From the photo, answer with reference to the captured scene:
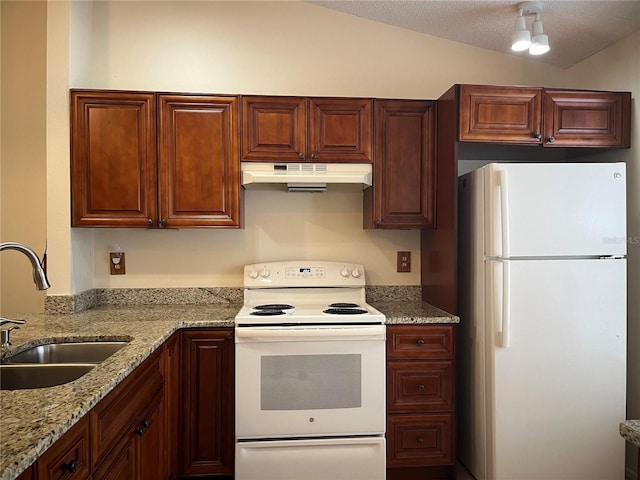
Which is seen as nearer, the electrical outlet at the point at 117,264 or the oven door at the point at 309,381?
the oven door at the point at 309,381

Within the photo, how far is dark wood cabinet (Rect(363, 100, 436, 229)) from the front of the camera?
2477mm

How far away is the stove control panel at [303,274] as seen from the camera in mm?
2621

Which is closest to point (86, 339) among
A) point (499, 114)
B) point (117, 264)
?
point (117, 264)

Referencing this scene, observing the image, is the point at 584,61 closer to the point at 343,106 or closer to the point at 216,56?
the point at 343,106

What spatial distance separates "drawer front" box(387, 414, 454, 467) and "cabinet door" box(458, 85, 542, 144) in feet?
5.04

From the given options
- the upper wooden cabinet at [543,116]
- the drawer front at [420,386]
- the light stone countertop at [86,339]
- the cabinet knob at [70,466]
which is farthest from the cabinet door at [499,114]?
the cabinet knob at [70,466]

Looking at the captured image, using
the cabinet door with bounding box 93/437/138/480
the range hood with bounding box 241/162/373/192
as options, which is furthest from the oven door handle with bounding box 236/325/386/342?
the range hood with bounding box 241/162/373/192

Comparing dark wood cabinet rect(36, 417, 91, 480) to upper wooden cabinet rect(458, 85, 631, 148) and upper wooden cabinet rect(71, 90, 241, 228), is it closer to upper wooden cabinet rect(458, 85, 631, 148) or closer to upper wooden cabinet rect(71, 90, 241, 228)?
upper wooden cabinet rect(71, 90, 241, 228)

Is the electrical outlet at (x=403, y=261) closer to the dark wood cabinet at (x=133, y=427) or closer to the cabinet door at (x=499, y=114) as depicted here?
the cabinet door at (x=499, y=114)

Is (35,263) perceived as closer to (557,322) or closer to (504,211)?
(504,211)

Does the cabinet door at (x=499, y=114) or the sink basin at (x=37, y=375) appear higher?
the cabinet door at (x=499, y=114)

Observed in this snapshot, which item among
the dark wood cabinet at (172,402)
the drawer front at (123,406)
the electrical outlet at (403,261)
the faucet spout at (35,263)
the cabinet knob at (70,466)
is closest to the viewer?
the cabinet knob at (70,466)

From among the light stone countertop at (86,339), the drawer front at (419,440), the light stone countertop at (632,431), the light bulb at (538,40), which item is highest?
the light bulb at (538,40)

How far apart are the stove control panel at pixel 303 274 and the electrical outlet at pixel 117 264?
0.81m
